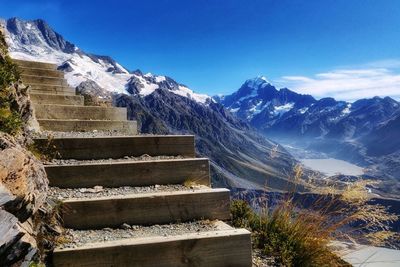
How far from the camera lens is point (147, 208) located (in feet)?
15.5

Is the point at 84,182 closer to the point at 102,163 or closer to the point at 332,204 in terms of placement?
the point at 102,163

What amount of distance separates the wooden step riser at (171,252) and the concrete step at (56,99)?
520 cm

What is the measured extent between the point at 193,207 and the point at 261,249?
1.00m

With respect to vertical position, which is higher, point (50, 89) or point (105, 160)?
point (50, 89)

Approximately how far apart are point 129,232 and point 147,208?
367 mm

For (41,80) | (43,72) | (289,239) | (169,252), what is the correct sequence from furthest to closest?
(43,72) → (41,80) → (289,239) → (169,252)

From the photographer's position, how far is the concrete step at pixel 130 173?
5148 millimetres

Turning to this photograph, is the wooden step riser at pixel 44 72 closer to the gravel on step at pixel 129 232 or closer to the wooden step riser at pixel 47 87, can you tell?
the wooden step riser at pixel 47 87

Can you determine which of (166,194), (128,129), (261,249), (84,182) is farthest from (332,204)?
(128,129)

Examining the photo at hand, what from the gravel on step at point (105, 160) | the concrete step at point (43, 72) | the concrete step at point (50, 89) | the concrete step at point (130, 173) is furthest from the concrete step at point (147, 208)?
the concrete step at point (43, 72)

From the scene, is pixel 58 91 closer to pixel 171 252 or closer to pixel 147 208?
pixel 147 208

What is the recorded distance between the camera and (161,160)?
18.3ft

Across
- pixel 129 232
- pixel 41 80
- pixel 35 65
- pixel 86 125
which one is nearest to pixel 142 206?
pixel 129 232

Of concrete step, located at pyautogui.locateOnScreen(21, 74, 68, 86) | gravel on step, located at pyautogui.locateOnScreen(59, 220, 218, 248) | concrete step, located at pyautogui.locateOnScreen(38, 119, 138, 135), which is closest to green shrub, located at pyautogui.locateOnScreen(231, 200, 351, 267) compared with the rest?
gravel on step, located at pyautogui.locateOnScreen(59, 220, 218, 248)
